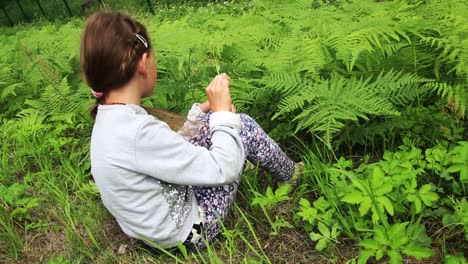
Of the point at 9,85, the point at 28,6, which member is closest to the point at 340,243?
the point at 9,85

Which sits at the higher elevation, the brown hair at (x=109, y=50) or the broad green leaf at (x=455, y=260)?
the brown hair at (x=109, y=50)

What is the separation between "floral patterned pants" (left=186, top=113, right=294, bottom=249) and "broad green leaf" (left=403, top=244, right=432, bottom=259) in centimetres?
80

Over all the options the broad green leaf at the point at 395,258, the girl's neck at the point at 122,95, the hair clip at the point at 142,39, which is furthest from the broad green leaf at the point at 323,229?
the hair clip at the point at 142,39

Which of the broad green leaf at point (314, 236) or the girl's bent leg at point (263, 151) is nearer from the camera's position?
the broad green leaf at point (314, 236)

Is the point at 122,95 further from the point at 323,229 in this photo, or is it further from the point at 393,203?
the point at 393,203

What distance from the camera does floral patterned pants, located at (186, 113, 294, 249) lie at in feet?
6.08

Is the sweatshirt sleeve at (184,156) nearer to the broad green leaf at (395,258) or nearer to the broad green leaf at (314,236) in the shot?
the broad green leaf at (314,236)

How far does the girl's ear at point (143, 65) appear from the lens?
1701 mm

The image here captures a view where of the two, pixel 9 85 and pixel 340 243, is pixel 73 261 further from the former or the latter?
pixel 9 85

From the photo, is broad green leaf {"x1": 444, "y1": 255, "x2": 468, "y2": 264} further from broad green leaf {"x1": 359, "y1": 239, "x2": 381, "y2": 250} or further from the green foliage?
broad green leaf {"x1": 359, "y1": 239, "x2": 381, "y2": 250}

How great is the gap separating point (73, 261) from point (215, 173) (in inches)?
37.2

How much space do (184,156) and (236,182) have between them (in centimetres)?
43

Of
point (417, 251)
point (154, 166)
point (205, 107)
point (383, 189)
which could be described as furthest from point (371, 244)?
point (205, 107)

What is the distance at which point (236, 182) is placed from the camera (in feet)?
6.40
